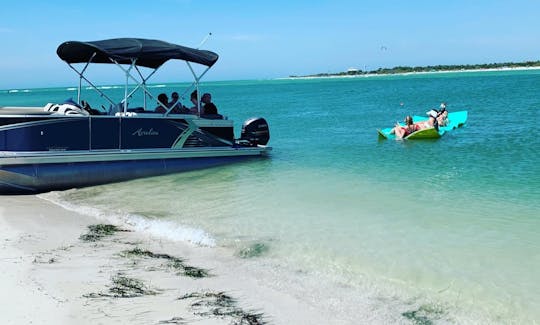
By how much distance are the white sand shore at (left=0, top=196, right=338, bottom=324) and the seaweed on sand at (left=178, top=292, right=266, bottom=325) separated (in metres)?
0.02

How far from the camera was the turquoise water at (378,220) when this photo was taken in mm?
5480

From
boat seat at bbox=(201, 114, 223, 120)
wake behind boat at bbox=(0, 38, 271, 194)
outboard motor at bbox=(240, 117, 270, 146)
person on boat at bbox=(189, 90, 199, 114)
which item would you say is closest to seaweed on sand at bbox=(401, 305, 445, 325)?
wake behind boat at bbox=(0, 38, 271, 194)

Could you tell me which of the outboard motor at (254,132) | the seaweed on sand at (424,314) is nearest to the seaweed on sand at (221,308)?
the seaweed on sand at (424,314)

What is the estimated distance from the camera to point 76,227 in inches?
322

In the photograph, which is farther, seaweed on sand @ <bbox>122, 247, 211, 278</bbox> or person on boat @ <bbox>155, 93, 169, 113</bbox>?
person on boat @ <bbox>155, 93, 169, 113</bbox>

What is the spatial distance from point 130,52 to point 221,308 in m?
7.99

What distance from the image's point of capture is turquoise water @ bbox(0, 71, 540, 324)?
548cm

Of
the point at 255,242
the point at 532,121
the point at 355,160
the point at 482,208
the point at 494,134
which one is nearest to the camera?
the point at 255,242

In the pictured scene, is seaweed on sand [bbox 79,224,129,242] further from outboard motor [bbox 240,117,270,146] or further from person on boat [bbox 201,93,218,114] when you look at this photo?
outboard motor [bbox 240,117,270,146]

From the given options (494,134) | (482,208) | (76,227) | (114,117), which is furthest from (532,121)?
(76,227)

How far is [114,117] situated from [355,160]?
652 centimetres

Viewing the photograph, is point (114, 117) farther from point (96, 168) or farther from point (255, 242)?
point (255, 242)

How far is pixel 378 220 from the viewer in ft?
27.4

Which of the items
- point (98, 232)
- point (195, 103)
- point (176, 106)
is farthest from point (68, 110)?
point (98, 232)
